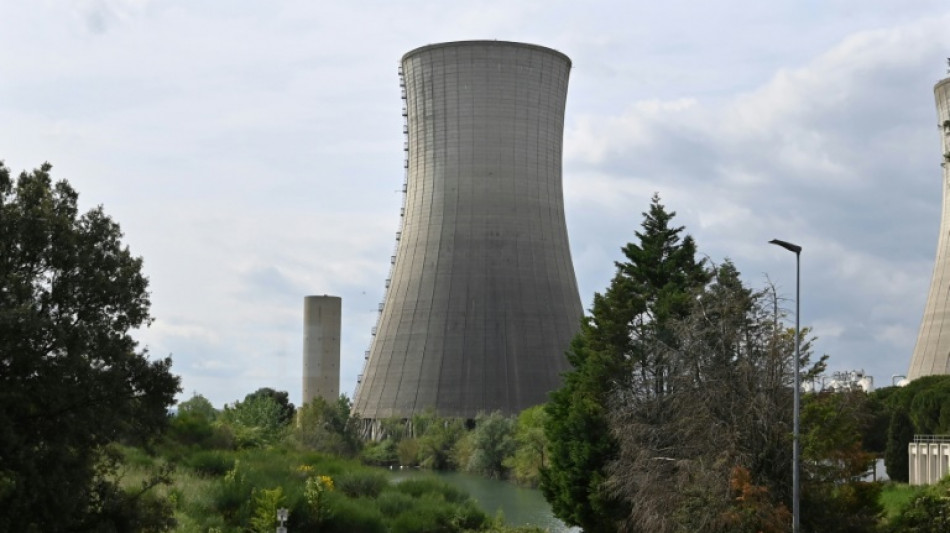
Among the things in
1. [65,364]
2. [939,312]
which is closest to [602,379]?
[65,364]

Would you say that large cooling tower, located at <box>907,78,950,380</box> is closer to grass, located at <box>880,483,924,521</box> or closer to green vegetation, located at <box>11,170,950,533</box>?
grass, located at <box>880,483,924,521</box>

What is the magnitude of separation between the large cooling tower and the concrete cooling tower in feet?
38.2

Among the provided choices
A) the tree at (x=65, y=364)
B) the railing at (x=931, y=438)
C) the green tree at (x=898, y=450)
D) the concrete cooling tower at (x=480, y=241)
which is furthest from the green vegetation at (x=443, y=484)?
the concrete cooling tower at (x=480, y=241)

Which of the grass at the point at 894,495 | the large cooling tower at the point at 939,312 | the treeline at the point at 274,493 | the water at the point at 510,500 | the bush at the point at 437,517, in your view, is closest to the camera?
the treeline at the point at 274,493

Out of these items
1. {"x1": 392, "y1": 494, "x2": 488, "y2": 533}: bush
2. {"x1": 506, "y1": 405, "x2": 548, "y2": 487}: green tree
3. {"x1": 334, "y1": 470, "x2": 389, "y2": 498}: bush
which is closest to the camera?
{"x1": 392, "y1": 494, "x2": 488, "y2": 533}: bush

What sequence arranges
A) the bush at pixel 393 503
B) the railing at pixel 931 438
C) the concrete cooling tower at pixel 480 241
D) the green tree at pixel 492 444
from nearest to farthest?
the bush at pixel 393 503 → the railing at pixel 931 438 → the concrete cooling tower at pixel 480 241 → the green tree at pixel 492 444

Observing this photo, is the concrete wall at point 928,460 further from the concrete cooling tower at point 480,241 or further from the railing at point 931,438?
the concrete cooling tower at point 480,241

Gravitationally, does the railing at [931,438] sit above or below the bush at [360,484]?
above

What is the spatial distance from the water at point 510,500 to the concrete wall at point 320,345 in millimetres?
19789

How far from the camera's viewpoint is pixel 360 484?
20.0 metres

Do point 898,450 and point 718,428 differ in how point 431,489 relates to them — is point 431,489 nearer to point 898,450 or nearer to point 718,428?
point 718,428

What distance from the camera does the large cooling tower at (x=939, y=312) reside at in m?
34.4

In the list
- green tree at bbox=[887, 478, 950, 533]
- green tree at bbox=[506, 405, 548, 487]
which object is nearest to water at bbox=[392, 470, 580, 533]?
green tree at bbox=[506, 405, 548, 487]

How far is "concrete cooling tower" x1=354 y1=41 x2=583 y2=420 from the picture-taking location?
35531 mm
